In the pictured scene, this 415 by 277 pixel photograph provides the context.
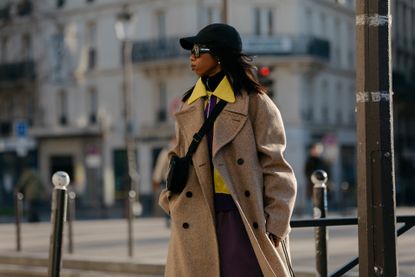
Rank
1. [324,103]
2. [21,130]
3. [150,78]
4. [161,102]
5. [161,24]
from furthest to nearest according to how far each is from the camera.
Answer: [324,103] < [161,102] < [150,78] < [161,24] < [21,130]

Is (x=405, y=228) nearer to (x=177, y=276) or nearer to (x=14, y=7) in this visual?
(x=177, y=276)

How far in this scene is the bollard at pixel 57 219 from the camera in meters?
8.18

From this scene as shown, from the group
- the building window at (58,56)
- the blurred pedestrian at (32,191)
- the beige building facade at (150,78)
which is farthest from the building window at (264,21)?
the blurred pedestrian at (32,191)

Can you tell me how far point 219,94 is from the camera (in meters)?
5.05

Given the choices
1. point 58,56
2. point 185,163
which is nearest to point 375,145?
point 185,163

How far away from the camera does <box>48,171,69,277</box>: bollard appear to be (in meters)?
8.18

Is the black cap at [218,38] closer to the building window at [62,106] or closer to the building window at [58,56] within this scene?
the building window at [58,56]

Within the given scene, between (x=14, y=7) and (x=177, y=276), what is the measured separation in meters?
49.1

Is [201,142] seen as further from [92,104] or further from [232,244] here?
[92,104]

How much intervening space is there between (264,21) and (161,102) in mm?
6162

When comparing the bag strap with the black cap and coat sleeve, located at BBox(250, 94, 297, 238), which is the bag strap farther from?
the black cap

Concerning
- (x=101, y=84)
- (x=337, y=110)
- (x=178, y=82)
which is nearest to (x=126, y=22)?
(x=178, y=82)

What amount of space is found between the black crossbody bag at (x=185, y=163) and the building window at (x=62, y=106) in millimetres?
46687

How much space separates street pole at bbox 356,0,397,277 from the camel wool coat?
1.23 ft
